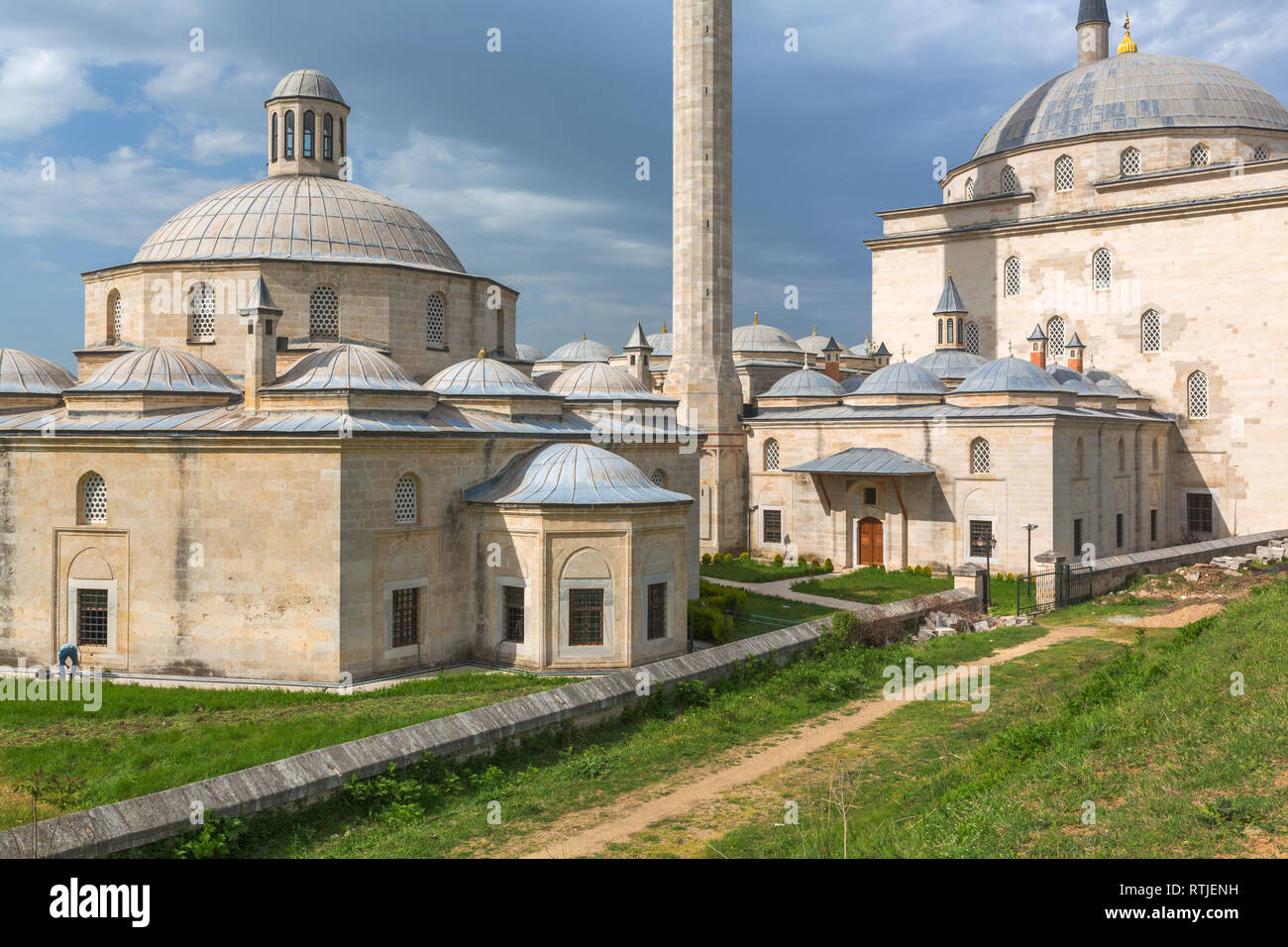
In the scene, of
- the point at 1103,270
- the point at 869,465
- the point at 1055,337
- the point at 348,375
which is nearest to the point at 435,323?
the point at 348,375

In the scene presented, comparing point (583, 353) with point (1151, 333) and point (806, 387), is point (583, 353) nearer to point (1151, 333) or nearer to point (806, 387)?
point (806, 387)

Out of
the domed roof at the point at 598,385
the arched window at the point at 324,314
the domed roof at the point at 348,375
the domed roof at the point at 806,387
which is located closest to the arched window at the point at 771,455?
the domed roof at the point at 806,387

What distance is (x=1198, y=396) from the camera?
36.6m

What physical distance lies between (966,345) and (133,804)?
39.7m

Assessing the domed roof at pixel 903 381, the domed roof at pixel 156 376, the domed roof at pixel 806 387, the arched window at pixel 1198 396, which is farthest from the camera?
the domed roof at pixel 806 387

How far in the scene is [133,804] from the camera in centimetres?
844

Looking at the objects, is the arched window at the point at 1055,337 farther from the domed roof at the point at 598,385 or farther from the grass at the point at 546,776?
the grass at the point at 546,776

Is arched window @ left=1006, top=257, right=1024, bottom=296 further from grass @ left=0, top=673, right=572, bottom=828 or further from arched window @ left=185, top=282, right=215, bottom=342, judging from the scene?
arched window @ left=185, top=282, right=215, bottom=342

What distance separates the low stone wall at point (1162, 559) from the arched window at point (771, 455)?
12.1 metres

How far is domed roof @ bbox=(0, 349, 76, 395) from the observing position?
72.8ft

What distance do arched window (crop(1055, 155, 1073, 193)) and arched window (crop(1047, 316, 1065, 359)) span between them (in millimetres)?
5870

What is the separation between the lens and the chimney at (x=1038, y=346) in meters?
36.6
